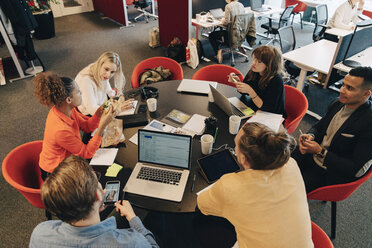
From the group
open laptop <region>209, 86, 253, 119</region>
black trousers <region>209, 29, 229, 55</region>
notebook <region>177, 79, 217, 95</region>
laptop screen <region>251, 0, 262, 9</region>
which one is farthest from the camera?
laptop screen <region>251, 0, 262, 9</region>

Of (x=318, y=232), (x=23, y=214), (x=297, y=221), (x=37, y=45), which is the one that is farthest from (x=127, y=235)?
(x=37, y=45)

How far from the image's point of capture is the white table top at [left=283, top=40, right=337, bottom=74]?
3.24 m

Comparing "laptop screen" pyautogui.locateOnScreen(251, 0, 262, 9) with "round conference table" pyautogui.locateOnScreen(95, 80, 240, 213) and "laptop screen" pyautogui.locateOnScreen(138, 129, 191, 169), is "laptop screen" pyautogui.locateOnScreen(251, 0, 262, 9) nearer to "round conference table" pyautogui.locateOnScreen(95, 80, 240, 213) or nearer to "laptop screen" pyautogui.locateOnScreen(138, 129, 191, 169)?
"round conference table" pyautogui.locateOnScreen(95, 80, 240, 213)

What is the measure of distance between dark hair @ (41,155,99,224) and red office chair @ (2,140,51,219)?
0.63 metres

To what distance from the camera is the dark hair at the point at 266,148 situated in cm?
117

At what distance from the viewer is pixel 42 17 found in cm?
576

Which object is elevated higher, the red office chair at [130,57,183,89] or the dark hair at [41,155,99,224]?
the dark hair at [41,155,99,224]

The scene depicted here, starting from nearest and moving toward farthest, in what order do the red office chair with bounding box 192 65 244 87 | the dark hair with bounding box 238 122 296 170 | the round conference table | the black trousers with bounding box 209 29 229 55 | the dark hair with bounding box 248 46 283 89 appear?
the dark hair with bounding box 238 122 296 170 < the round conference table < the dark hair with bounding box 248 46 283 89 < the red office chair with bounding box 192 65 244 87 < the black trousers with bounding box 209 29 229 55

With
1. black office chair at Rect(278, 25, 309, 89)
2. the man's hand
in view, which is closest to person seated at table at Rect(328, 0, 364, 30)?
black office chair at Rect(278, 25, 309, 89)

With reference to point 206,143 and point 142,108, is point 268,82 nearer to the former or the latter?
point 206,143

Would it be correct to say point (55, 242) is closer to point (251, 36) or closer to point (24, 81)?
point (24, 81)

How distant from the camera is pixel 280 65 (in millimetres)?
2287

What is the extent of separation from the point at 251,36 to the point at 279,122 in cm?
338

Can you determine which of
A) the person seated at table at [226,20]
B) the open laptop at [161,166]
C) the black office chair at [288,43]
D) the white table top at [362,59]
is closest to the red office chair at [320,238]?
the open laptop at [161,166]
